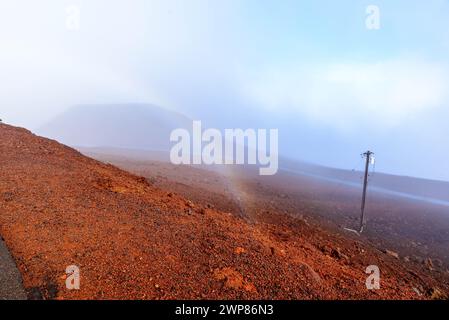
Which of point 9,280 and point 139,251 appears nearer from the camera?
point 9,280

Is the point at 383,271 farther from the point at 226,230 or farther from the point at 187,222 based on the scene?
the point at 187,222

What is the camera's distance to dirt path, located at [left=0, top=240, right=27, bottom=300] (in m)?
6.48

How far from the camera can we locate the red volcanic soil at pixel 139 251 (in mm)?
7375

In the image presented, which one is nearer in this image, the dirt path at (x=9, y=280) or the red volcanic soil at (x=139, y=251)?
the dirt path at (x=9, y=280)

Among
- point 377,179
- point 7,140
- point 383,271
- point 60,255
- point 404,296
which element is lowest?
point 377,179

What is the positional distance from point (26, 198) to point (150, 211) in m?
4.38

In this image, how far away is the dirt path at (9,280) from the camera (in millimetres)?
6484

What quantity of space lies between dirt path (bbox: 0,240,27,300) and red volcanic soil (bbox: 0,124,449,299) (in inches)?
5.7

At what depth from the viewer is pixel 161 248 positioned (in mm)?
9109

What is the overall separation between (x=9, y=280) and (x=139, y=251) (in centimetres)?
301

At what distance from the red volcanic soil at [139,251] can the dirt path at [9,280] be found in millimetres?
145

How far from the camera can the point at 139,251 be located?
8.76 metres

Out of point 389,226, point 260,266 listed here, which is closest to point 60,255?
point 260,266

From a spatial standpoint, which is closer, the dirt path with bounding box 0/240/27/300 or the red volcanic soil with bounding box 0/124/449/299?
the dirt path with bounding box 0/240/27/300
